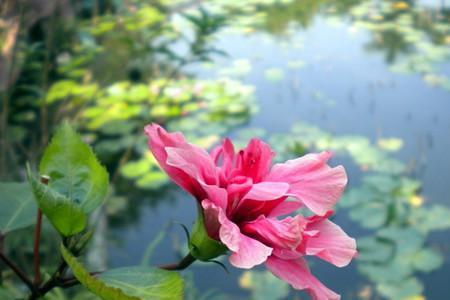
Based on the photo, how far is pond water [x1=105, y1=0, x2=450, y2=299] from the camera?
198 cm

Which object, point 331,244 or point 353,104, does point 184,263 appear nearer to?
point 331,244

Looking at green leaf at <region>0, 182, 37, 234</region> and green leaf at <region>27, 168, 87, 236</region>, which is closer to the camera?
green leaf at <region>27, 168, 87, 236</region>

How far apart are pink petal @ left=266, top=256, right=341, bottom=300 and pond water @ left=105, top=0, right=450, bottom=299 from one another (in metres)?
1.52

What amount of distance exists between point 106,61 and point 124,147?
0.77 m

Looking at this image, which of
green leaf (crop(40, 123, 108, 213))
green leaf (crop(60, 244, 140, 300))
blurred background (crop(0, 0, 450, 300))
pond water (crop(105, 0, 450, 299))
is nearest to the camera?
green leaf (crop(60, 244, 140, 300))

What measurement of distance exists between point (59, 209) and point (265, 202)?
0.13m

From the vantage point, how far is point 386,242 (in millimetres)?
1997

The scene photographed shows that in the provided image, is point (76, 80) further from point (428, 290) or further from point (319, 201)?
point (319, 201)

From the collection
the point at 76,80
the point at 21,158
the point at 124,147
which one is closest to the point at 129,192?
the point at 124,147

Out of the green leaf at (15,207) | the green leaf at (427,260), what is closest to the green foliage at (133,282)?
the green leaf at (15,207)

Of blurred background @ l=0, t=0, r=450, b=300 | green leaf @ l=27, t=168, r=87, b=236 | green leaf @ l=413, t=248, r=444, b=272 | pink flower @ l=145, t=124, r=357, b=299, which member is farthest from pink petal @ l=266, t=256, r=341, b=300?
green leaf @ l=413, t=248, r=444, b=272

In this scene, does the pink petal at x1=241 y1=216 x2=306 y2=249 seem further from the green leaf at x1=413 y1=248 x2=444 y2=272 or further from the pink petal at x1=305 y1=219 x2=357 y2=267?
the green leaf at x1=413 y1=248 x2=444 y2=272

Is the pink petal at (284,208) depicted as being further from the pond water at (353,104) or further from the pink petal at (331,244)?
the pond water at (353,104)

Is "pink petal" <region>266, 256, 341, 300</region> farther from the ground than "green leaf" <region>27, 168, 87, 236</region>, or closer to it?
closer to it
